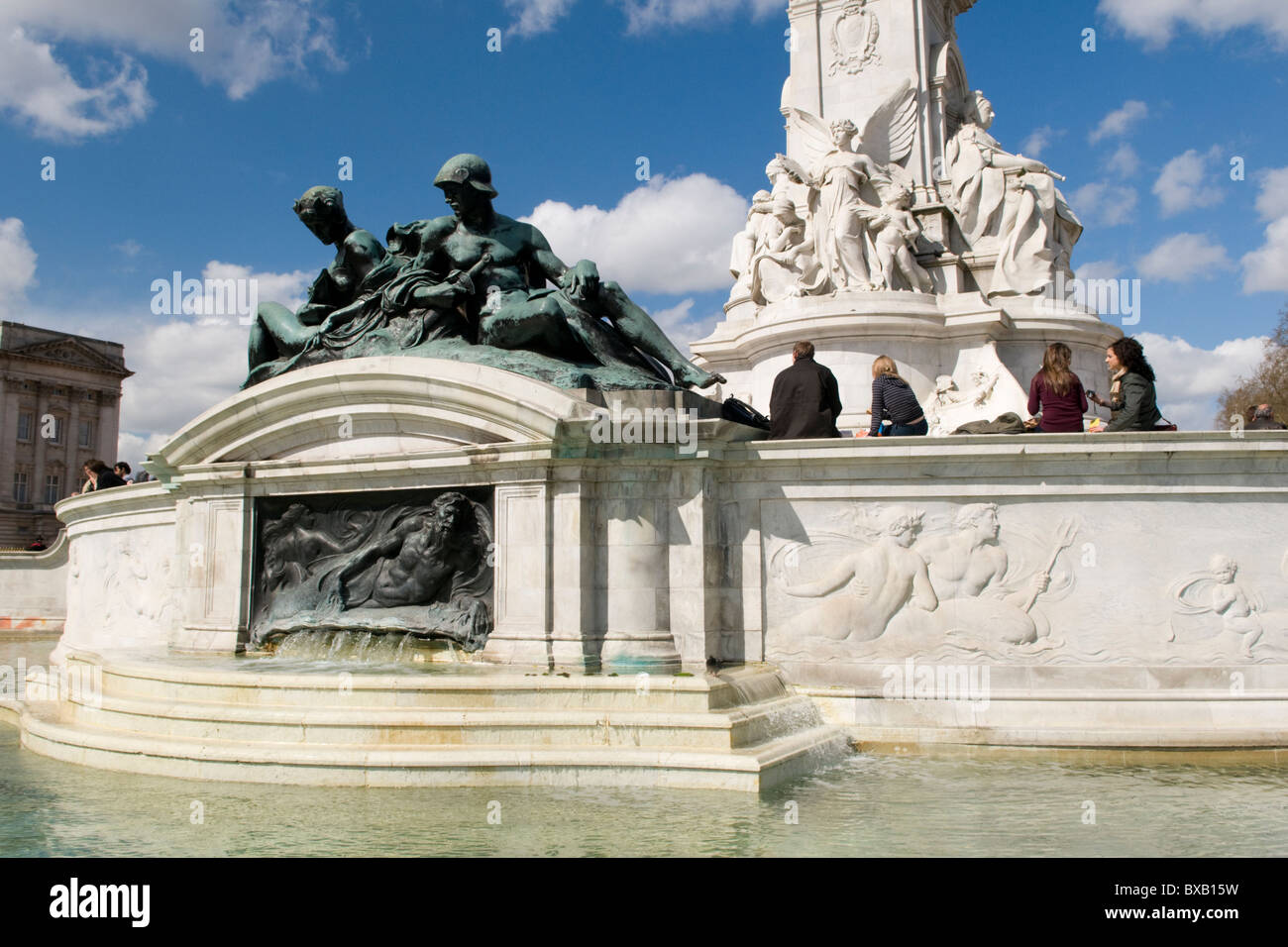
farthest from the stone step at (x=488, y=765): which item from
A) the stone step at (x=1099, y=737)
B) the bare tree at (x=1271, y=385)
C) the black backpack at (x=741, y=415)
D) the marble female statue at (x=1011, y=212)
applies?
the bare tree at (x=1271, y=385)

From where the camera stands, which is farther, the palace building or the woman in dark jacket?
the palace building

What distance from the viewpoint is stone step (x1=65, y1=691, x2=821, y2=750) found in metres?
6.66

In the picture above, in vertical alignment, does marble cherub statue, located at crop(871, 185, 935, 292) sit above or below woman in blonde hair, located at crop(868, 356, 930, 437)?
above

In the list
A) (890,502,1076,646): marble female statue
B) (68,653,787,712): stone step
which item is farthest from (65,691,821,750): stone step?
(890,502,1076,646): marble female statue

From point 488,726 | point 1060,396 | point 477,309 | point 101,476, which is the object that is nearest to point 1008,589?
point 1060,396

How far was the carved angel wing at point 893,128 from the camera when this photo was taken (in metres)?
16.8

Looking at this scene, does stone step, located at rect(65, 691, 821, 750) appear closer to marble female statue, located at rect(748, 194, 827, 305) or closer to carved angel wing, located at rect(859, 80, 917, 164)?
marble female statue, located at rect(748, 194, 827, 305)

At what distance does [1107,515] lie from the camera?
311 inches

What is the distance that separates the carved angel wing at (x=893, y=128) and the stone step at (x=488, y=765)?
40.7 ft

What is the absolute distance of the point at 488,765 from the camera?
256 inches

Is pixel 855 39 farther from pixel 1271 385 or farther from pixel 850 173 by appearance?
pixel 1271 385

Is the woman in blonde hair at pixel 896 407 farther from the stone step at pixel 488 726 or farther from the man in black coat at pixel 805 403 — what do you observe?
the stone step at pixel 488 726

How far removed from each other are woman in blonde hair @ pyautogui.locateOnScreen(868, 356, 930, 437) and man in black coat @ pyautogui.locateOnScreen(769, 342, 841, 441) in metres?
0.45

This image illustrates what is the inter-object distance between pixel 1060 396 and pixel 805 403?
2063 mm
